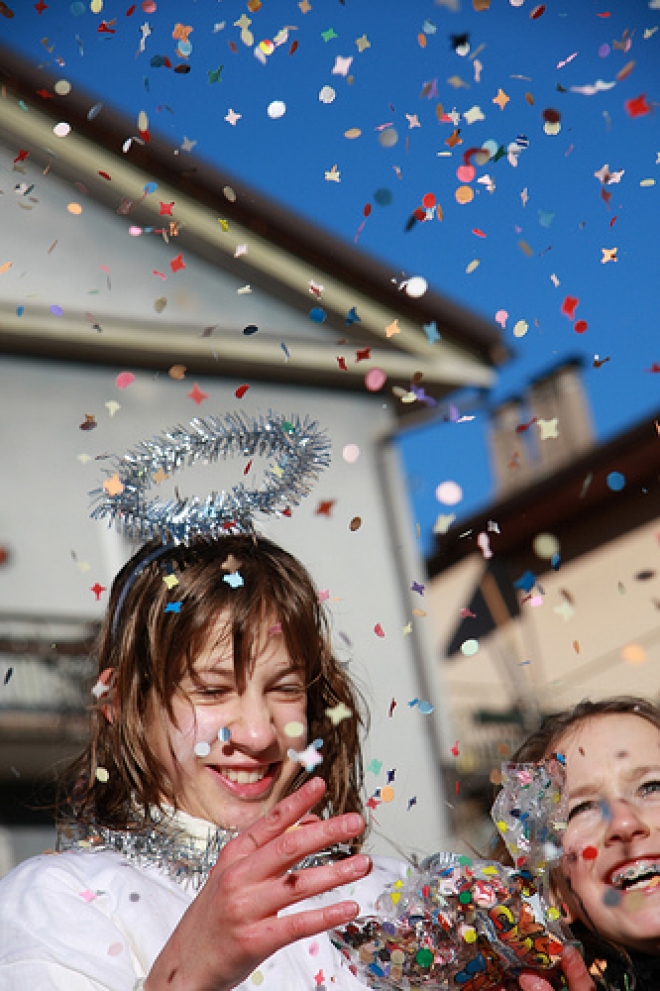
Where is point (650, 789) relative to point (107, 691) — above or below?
below

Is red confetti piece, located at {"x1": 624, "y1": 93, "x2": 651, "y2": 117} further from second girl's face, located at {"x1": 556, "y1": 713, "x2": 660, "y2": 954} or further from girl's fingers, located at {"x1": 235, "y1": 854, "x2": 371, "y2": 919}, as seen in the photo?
girl's fingers, located at {"x1": 235, "y1": 854, "x2": 371, "y2": 919}

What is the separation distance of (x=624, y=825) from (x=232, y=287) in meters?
3.86

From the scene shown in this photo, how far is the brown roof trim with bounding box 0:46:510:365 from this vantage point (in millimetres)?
4301

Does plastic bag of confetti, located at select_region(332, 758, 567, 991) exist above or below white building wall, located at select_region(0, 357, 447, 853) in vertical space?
below

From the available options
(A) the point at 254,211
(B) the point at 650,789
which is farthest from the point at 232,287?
(B) the point at 650,789

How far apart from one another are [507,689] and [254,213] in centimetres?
331

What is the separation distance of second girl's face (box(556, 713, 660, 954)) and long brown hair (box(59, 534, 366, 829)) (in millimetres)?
335

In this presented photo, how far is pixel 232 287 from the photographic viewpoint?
5004 millimetres

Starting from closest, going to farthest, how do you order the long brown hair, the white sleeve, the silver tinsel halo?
1. the white sleeve
2. the long brown hair
3. the silver tinsel halo

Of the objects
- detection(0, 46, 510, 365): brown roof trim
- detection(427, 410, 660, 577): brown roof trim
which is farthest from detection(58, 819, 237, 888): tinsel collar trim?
detection(427, 410, 660, 577): brown roof trim

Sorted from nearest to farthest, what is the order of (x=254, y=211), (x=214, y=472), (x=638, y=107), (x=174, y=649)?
(x=638, y=107)
(x=174, y=649)
(x=214, y=472)
(x=254, y=211)

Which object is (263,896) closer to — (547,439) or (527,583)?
(527,583)

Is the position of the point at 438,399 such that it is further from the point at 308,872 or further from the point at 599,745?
the point at 308,872

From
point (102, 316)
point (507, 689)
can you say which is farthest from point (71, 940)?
point (507, 689)
